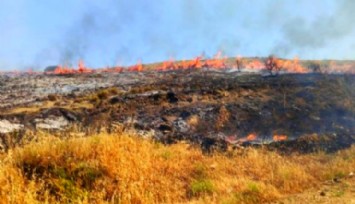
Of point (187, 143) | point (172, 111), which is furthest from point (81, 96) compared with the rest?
point (187, 143)

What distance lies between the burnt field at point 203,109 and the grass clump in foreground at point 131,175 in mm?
4147

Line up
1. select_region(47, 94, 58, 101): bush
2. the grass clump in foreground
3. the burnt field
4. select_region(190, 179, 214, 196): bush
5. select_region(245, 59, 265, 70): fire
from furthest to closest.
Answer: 1. select_region(245, 59, 265, 70): fire
2. select_region(47, 94, 58, 101): bush
3. the burnt field
4. select_region(190, 179, 214, 196): bush
5. the grass clump in foreground

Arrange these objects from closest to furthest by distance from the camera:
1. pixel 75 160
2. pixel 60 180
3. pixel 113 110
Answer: pixel 60 180 < pixel 75 160 < pixel 113 110

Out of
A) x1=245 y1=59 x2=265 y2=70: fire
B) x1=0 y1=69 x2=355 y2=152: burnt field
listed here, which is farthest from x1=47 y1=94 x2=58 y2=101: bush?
x1=245 y1=59 x2=265 y2=70: fire

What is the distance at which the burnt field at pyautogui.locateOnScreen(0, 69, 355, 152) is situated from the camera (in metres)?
18.1

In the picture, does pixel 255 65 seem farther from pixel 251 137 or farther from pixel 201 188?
pixel 201 188

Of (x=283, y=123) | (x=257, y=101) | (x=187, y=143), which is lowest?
(x=187, y=143)

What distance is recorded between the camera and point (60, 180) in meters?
9.38

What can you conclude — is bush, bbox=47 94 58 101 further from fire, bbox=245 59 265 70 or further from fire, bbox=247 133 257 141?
fire, bbox=245 59 265 70

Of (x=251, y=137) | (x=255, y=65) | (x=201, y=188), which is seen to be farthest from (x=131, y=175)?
(x=255, y=65)

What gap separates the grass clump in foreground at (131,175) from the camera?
29.5 ft

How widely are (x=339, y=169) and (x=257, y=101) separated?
1221 cm

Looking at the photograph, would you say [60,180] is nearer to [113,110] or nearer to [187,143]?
[187,143]

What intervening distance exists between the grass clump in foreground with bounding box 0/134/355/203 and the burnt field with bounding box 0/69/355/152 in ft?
13.6
